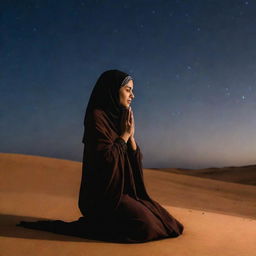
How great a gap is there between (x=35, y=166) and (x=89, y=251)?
45.9ft

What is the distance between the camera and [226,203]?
15.8 metres

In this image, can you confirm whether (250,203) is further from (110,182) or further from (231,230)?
(110,182)

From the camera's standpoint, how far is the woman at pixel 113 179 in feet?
18.6

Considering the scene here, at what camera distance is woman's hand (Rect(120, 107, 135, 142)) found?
5855 mm

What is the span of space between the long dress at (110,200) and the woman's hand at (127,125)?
0.10 m

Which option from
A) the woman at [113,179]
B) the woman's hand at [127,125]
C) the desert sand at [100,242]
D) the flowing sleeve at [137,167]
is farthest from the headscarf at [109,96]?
the desert sand at [100,242]

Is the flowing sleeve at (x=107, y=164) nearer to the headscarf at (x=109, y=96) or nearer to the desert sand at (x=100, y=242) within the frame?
the headscarf at (x=109, y=96)

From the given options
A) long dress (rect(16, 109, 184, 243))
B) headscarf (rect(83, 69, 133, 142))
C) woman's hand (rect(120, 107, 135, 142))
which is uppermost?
headscarf (rect(83, 69, 133, 142))

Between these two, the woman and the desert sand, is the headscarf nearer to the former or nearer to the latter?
the woman

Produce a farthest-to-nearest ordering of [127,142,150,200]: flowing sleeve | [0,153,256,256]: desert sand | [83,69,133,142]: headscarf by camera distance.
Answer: [127,142,150,200]: flowing sleeve → [83,69,133,142]: headscarf → [0,153,256,256]: desert sand

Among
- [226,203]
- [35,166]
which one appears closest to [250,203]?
[226,203]

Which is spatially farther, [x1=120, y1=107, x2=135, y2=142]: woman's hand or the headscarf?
the headscarf

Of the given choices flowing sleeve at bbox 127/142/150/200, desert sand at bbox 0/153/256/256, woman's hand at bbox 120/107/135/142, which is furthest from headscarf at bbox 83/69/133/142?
desert sand at bbox 0/153/256/256

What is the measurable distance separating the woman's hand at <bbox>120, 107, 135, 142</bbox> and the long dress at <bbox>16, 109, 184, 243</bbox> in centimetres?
10
